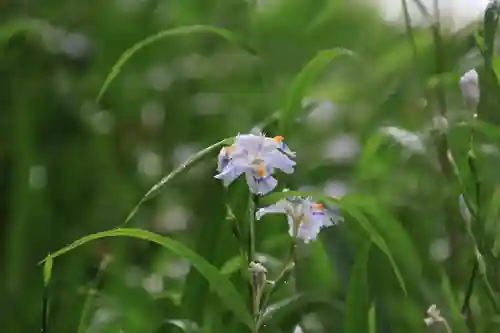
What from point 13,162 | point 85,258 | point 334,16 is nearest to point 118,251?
point 85,258

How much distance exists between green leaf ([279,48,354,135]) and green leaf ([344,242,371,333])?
0.16m

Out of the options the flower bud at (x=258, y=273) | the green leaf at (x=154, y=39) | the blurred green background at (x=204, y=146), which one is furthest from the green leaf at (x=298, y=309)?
the green leaf at (x=154, y=39)

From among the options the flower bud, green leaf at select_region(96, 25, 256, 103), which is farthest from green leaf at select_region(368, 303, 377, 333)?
green leaf at select_region(96, 25, 256, 103)

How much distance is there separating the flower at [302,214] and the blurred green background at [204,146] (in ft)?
0.16

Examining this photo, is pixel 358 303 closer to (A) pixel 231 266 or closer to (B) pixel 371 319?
(B) pixel 371 319

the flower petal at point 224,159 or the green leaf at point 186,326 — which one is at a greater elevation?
the flower petal at point 224,159

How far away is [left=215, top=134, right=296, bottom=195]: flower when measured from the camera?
1.31ft

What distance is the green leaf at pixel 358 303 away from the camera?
469 millimetres

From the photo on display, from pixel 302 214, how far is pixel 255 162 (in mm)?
59

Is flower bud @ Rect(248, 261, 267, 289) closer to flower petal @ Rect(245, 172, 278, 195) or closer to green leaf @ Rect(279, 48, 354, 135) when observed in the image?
flower petal @ Rect(245, 172, 278, 195)

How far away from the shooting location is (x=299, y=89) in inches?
23.7

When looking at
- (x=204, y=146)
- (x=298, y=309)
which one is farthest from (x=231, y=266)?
(x=204, y=146)

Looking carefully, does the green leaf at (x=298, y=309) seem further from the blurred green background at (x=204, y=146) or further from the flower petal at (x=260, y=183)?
the flower petal at (x=260, y=183)

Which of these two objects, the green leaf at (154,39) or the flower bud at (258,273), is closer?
the flower bud at (258,273)
